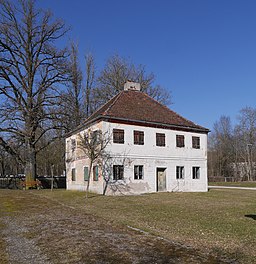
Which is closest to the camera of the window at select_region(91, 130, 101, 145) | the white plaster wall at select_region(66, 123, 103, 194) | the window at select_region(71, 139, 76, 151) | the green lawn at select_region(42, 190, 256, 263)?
the green lawn at select_region(42, 190, 256, 263)

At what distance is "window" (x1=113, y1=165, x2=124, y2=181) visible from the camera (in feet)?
79.5

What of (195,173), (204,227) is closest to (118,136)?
(195,173)

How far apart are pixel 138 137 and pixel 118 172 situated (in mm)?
3425

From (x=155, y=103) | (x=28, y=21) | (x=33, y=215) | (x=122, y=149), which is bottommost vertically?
(x=33, y=215)

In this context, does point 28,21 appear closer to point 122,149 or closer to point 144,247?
point 122,149

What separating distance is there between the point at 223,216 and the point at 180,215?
68.5 inches

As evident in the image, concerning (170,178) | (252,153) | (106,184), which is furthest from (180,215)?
(252,153)

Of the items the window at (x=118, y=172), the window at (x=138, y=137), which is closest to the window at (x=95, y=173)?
the window at (x=118, y=172)

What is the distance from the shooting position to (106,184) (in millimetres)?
23703

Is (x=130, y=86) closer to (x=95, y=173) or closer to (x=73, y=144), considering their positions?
(x=73, y=144)

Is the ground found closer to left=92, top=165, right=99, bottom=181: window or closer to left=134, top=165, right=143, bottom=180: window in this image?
left=92, top=165, right=99, bottom=181: window

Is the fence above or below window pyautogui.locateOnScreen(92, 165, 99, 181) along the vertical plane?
below

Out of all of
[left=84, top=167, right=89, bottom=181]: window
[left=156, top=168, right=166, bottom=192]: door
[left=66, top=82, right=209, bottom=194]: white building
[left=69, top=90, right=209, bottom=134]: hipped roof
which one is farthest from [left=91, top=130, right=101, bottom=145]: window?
[left=156, top=168, right=166, bottom=192]: door

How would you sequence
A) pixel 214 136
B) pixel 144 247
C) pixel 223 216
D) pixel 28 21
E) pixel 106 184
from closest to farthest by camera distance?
1. pixel 144 247
2. pixel 223 216
3. pixel 106 184
4. pixel 28 21
5. pixel 214 136
